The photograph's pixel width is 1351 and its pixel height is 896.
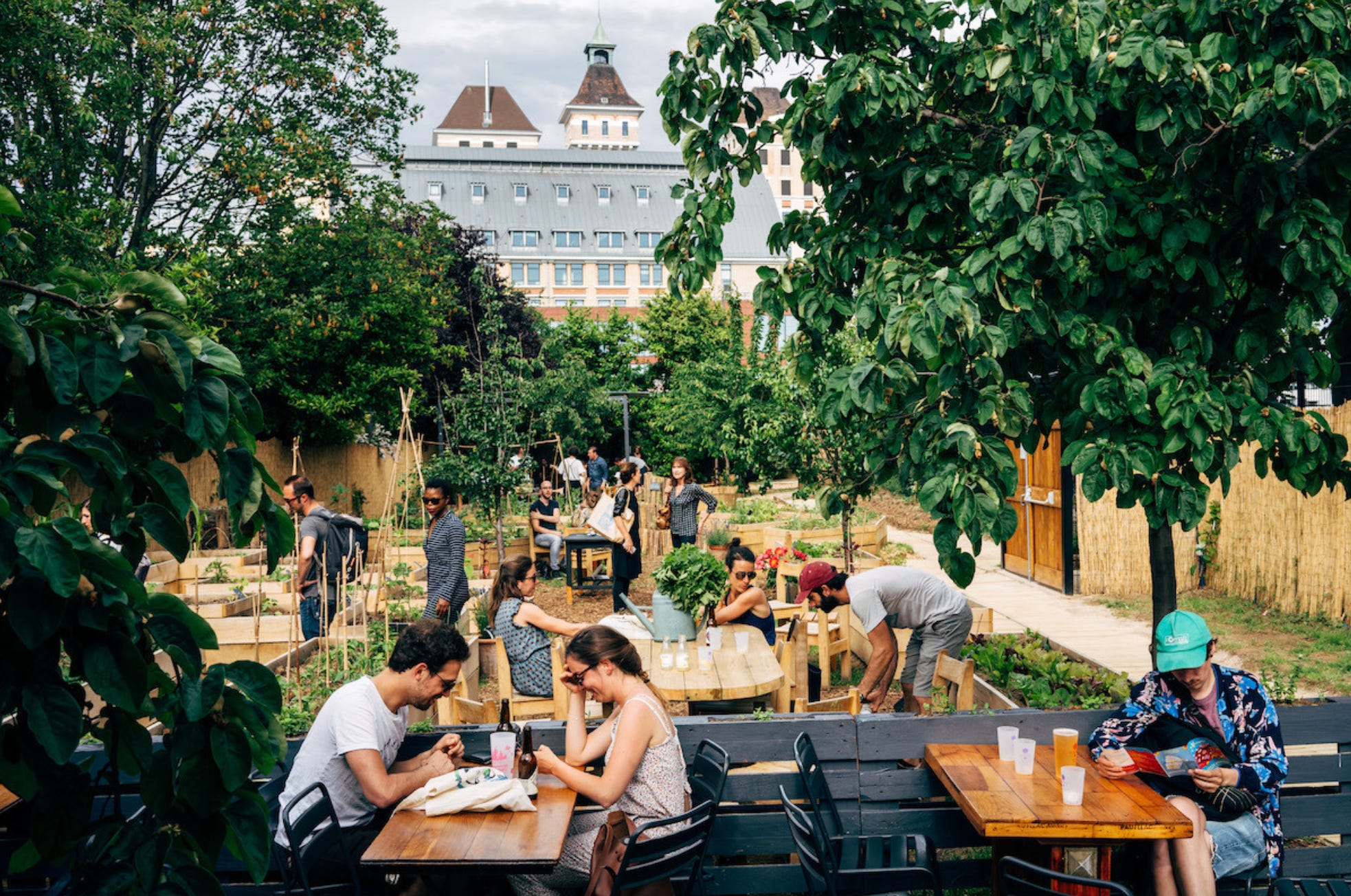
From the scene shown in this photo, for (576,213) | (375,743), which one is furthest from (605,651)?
(576,213)

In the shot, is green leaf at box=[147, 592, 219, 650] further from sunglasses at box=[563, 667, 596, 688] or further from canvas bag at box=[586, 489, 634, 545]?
canvas bag at box=[586, 489, 634, 545]

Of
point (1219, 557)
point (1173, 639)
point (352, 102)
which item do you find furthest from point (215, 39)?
point (1173, 639)

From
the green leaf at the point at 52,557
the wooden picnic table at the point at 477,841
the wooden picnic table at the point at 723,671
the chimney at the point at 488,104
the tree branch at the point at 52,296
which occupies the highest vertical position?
the chimney at the point at 488,104

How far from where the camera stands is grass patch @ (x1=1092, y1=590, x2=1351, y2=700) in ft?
27.0

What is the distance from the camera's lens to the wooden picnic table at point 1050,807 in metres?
3.67

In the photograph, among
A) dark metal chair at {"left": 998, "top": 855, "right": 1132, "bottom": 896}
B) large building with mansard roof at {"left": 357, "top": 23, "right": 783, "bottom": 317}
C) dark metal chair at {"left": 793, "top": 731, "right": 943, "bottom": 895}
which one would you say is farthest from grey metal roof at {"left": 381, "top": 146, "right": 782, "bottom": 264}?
dark metal chair at {"left": 998, "top": 855, "right": 1132, "bottom": 896}

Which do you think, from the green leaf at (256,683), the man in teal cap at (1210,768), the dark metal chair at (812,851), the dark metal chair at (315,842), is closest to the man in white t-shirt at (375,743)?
the dark metal chair at (315,842)

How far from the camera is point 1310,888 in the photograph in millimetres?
3828

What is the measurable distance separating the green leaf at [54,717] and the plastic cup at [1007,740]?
134 inches

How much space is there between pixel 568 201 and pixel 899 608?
228 feet

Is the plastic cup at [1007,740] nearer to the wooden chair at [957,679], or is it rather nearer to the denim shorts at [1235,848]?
the denim shorts at [1235,848]

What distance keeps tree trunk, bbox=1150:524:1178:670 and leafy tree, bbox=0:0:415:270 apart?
15348 millimetres

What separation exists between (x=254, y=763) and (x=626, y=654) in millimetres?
2315

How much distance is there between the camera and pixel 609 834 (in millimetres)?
4043
